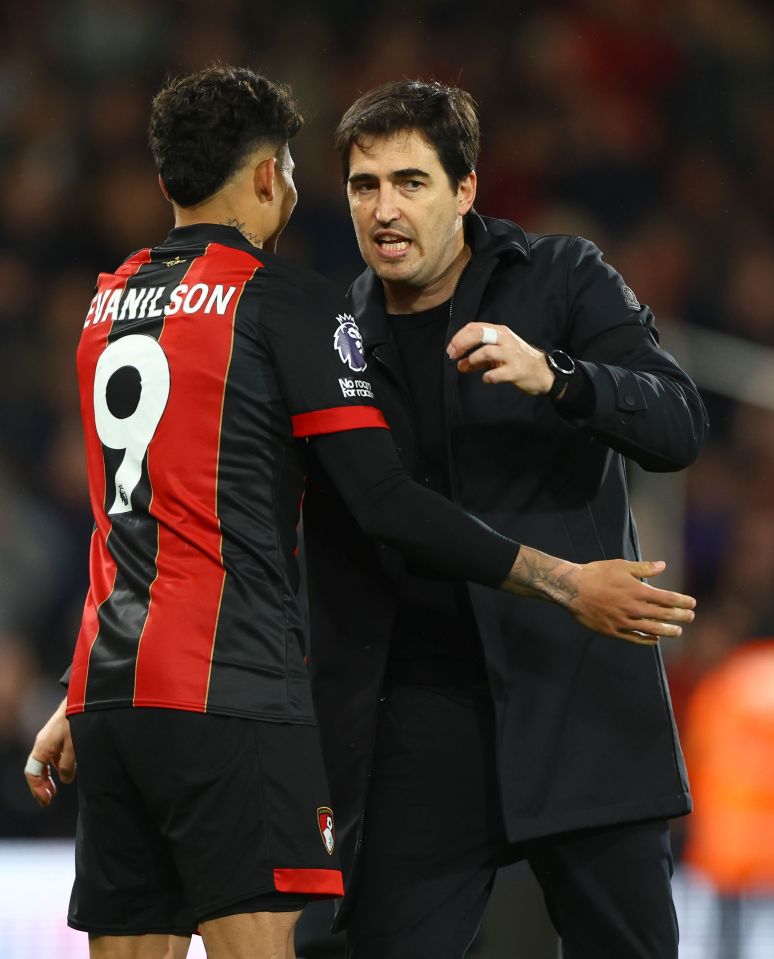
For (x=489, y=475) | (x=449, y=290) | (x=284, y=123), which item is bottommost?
(x=489, y=475)

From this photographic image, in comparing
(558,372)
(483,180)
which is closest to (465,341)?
(558,372)

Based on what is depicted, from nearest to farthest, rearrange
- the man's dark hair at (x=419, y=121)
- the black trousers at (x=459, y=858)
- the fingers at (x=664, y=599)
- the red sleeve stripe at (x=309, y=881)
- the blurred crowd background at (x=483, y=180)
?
the red sleeve stripe at (x=309, y=881) → the fingers at (x=664, y=599) → the black trousers at (x=459, y=858) → the man's dark hair at (x=419, y=121) → the blurred crowd background at (x=483, y=180)

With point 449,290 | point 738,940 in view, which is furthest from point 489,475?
point 738,940

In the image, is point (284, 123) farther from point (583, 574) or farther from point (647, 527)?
point (647, 527)

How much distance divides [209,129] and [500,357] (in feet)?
1.99

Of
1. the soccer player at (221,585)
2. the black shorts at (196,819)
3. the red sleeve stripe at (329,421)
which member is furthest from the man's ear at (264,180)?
the black shorts at (196,819)

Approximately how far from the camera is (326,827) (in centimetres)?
219

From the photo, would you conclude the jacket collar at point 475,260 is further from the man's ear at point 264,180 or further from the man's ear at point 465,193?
the man's ear at point 264,180

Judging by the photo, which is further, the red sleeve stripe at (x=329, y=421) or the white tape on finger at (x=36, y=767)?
the white tape on finger at (x=36, y=767)

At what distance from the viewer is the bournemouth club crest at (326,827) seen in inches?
85.5

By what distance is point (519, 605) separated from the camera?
2521 millimetres

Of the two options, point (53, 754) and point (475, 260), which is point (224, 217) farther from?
point (53, 754)

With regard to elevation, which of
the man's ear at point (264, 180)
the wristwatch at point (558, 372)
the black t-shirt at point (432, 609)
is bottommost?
the black t-shirt at point (432, 609)

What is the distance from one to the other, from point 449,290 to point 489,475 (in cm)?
40
